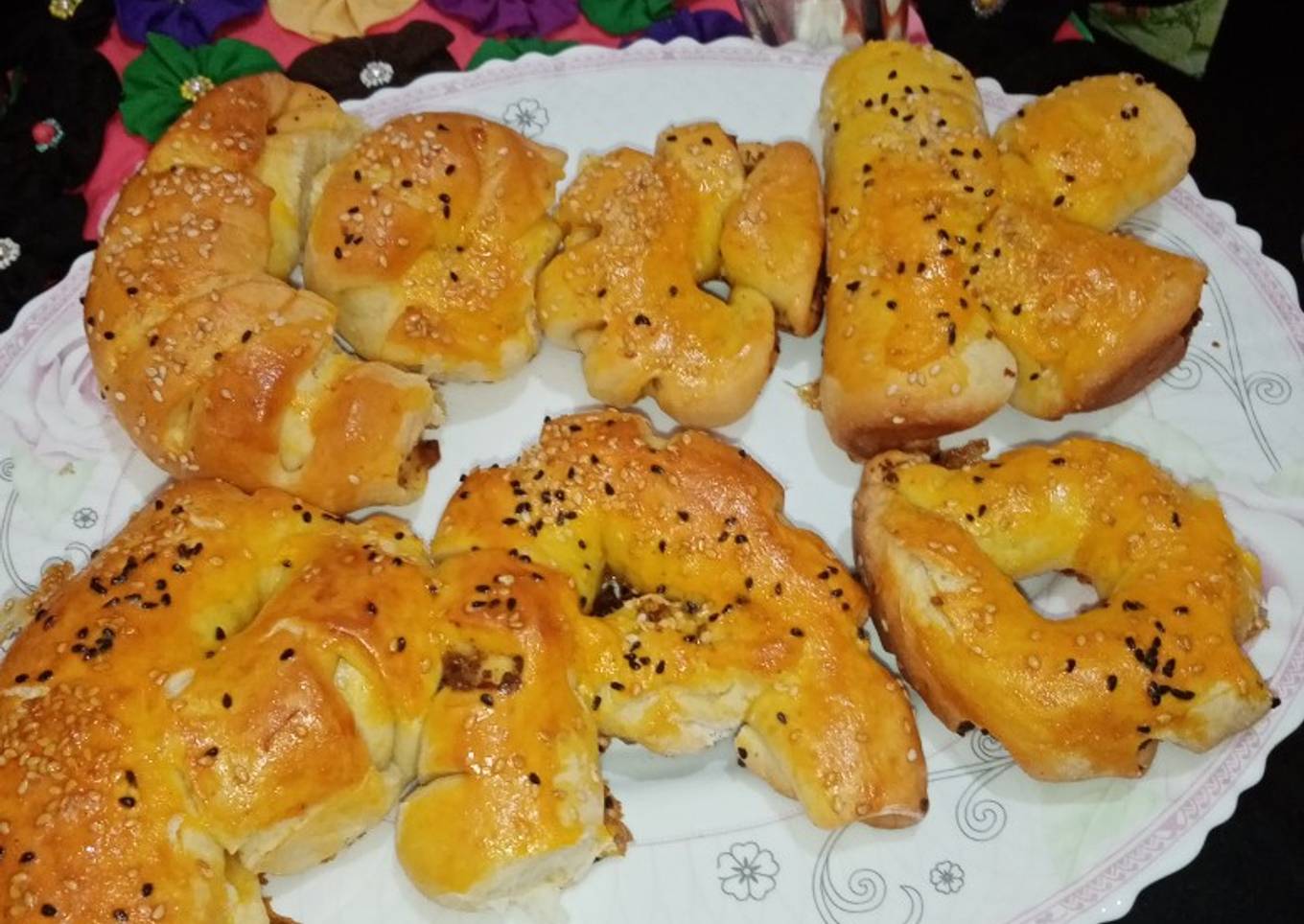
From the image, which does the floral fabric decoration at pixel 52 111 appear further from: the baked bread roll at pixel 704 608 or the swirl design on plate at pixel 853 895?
the swirl design on plate at pixel 853 895

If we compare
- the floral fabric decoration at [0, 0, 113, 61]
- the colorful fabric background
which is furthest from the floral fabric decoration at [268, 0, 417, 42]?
the floral fabric decoration at [0, 0, 113, 61]

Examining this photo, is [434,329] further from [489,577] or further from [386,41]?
[386,41]

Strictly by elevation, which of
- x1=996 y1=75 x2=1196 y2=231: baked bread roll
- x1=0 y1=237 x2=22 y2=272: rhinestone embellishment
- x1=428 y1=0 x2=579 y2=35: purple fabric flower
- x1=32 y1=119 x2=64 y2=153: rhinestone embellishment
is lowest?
x1=996 y1=75 x2=1196 y2=231: baked bread roll

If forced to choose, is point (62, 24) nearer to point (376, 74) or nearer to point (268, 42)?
point (268, 42)

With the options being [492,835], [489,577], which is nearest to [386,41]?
[489,577]

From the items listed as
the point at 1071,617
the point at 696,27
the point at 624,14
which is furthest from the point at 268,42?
the point at 1071,617

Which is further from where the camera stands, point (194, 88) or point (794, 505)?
point (194, 88)

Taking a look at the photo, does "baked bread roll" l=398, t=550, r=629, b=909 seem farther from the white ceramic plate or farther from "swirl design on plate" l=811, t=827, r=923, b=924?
"swirl design on plate" l=811, t=827, r=923, b=924
